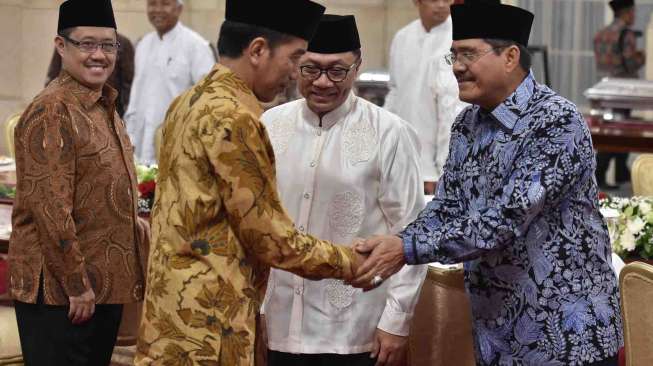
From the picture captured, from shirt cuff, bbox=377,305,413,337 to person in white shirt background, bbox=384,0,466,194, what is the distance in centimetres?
309

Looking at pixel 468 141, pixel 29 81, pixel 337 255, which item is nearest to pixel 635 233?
pixel 468 141

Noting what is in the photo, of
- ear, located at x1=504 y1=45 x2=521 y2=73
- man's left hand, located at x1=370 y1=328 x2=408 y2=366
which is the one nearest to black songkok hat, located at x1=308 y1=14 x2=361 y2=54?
ear, located at x1=504 y1=45 x2=521 y2=73

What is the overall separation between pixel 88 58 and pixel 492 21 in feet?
3.77

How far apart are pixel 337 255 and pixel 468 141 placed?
0.45 meters

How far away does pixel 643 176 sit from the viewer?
493cm

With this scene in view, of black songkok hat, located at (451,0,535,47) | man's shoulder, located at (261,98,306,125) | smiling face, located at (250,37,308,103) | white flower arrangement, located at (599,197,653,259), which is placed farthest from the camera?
white flower arrangement, located at (599,197,653,259)

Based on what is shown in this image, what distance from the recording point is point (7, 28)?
9781 millimetres

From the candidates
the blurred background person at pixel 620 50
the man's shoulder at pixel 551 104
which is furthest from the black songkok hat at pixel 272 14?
the blurred background person at pixel 620 50

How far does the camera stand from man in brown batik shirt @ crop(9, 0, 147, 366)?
3.06 metres

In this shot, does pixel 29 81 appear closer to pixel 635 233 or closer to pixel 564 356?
pixel 635 233

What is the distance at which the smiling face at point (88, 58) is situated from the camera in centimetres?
323

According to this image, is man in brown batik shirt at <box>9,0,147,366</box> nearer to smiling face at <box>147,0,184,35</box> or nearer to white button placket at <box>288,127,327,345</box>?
white button placket at <box>288,127,327,345</box>

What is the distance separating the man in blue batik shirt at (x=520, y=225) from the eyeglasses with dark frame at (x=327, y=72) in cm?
38

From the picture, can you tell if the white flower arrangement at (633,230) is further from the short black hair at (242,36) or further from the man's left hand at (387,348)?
the short black hair at (242,36)
